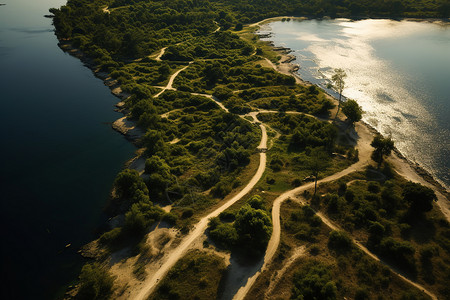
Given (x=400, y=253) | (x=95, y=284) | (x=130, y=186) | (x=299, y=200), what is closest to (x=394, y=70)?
(x=299, y=200)

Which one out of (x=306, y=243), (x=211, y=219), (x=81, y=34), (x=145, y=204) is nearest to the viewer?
(x=306, y=243)

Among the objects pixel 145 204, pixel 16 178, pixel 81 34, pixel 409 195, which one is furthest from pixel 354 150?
pixel 81 34

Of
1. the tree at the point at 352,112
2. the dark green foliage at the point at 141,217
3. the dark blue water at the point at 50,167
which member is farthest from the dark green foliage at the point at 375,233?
the dark blue water at the point at 50,167

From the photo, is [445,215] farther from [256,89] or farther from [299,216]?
[256,89]

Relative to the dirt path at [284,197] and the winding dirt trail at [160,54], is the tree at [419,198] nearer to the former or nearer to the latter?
the dirt path at [284,197]

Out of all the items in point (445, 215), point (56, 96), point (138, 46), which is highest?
point (138, 46)

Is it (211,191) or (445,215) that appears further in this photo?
(211,191)
